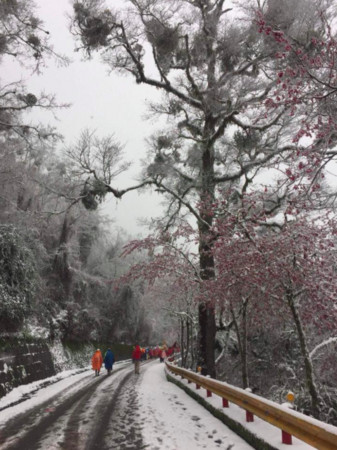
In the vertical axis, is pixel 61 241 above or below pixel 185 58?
below

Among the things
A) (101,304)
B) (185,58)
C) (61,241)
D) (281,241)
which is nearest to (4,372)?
(281,241)

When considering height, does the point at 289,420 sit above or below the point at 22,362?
below

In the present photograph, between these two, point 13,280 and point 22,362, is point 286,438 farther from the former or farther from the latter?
point 13,280

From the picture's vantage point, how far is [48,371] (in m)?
20.1

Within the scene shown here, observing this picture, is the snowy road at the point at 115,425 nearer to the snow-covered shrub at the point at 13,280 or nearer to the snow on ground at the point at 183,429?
the snow on ground at the point at 183,429

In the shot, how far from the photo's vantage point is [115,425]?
25.0 feet

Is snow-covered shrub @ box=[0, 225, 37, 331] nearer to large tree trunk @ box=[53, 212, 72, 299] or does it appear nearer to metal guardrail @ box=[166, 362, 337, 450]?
metal guardrail @ box=[166, 362, 337, 450]

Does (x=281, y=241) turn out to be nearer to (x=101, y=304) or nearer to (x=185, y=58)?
(x=185, y=58)

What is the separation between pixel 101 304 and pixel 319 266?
34354 mm

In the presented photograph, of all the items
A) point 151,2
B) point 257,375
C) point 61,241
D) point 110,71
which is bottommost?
point 257,375

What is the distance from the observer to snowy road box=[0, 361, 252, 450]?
6.14m

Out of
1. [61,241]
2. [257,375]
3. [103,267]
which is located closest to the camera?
[257,375]

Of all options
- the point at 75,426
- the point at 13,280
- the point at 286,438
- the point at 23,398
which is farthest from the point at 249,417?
the point at 13,280

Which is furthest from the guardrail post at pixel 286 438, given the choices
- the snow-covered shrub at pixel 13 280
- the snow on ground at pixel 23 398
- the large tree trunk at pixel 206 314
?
the snow-covered shrub at pixel 13 280
